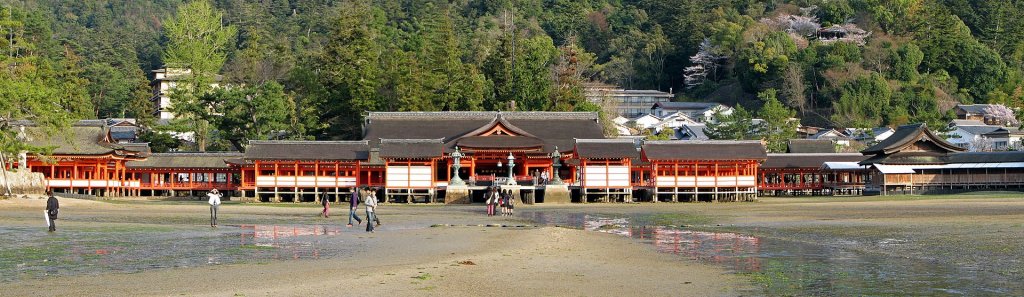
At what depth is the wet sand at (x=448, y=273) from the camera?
1800 centimetres

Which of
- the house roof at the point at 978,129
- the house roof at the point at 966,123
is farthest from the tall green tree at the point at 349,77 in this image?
the house roof at the point at 978,129

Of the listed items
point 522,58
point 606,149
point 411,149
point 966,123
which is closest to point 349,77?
point 522,58

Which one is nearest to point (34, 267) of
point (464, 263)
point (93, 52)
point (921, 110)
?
point (464, 263)

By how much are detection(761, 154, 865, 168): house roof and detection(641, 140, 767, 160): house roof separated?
426 inches

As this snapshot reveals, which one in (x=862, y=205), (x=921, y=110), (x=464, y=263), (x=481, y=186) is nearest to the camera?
(x=464, y=263)

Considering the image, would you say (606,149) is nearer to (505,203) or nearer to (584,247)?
(505,203)

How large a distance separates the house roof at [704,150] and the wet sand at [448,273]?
104 ft

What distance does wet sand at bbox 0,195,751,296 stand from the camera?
59.1 ft

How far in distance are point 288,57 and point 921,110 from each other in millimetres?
58170

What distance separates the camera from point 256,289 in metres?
17.9

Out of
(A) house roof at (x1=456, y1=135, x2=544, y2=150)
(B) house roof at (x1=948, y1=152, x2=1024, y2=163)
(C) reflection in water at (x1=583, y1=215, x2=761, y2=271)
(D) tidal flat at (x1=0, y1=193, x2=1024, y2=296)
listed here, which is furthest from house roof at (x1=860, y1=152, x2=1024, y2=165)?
(C) reflection in water at (x1=583, y1=215, x2=761, y2=271)

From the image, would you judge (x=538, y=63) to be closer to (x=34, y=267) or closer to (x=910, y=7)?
(x=910, y=7)

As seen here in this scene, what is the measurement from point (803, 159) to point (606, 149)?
19.5 meters

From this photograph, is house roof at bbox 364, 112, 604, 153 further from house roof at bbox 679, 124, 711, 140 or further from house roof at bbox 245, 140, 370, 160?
house roof at bbox 679, 124, 711, 140
